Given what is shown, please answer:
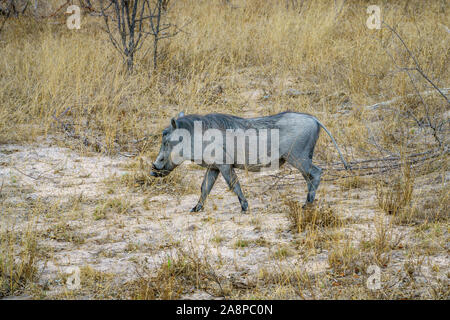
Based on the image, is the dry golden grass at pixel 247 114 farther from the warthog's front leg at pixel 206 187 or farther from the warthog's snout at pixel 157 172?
the warthog's snout at pixel 157 172

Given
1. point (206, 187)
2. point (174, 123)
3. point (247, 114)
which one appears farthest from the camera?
→ point (247, 114)

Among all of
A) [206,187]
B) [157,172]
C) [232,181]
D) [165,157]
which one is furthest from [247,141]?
[157,172]

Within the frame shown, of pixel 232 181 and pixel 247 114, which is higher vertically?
pixel 247 114

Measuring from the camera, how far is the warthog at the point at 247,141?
4.58 meters

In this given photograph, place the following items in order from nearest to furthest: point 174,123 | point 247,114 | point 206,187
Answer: point 174,123
point 206,187
point 247,114

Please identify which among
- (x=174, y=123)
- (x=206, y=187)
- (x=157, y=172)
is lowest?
(x=206, y=187)

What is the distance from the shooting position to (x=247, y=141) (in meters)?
4.61

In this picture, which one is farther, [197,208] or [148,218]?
[197,208]

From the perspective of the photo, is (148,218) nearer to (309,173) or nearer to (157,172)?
(157,172)

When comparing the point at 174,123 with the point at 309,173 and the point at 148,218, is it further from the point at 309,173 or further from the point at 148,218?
the point at 309,173

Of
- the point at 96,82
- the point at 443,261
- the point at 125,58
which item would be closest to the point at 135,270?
the point at 443,261

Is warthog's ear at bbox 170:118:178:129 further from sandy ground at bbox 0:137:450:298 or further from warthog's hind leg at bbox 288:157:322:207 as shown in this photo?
warthog's hind leg at bbox 288:157:322:207

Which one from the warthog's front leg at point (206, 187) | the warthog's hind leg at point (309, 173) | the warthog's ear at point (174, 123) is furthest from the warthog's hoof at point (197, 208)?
the warthog's hind leg at point (309, 173)
